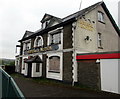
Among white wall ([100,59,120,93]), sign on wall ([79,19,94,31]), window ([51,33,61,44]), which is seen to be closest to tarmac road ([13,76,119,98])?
white wall ([100,59,120,93])

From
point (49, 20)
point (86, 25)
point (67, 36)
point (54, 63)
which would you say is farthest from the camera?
point (49, 20)

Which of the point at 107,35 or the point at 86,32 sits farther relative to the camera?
the point at 107,35

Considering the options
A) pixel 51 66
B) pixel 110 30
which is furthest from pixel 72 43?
pixel 110 30

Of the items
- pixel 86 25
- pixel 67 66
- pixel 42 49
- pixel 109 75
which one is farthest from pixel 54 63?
pixel 109 75

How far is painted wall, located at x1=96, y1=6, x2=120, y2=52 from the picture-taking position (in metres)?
15.2

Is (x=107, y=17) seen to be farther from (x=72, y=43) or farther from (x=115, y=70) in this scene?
(x=115, y=70)

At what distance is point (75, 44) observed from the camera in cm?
1225

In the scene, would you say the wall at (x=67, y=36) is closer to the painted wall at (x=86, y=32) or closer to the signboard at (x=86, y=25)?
the painted wall at (x=86, y=32)

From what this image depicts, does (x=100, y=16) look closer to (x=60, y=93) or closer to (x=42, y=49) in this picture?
(x=42, y=49)

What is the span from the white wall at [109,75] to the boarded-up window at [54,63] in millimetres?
5702

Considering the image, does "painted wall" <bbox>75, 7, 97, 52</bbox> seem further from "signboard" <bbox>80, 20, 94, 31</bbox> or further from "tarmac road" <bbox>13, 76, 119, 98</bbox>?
"tarmac road" <bbox>13, 76, 119, 98</bbox>

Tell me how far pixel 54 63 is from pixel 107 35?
8.02 meters

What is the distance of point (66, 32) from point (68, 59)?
3.13 metres

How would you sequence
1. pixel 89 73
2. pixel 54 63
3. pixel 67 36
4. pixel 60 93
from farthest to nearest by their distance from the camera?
pixel 54 63, pixel 67 36, pixel 89 73, pixel 60 93
